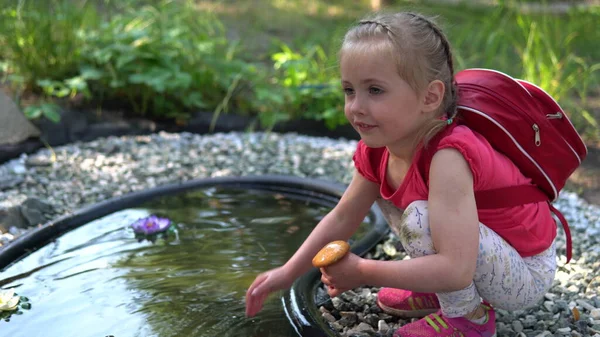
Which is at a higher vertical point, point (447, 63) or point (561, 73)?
point (447, 63)

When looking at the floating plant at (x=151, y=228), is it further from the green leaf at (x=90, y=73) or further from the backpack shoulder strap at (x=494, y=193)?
the green leaf at (x=90, y=73)

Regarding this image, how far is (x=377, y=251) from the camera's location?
2.27 m

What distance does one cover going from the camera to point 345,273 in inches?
58.9

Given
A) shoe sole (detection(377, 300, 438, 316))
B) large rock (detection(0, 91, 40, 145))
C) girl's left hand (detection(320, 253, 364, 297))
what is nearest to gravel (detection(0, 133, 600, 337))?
shoe sole (detection(377, 300, 438, 316))

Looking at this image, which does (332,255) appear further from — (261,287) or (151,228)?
(151,228)

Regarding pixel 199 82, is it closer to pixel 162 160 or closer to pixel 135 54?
pixel 135 54

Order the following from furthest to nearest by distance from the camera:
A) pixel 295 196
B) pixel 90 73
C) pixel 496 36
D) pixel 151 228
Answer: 1. pixel 496 36
2. pixel 90 73
3. pixel 295 196
4. pixel 151 228

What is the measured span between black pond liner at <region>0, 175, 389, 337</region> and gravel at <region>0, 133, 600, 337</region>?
0.19ft

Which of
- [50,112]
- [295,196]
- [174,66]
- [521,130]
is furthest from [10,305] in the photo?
[174,66]

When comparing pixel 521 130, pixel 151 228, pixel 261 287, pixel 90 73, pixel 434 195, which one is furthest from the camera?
pixel 90 73

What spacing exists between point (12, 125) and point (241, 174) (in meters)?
1.31

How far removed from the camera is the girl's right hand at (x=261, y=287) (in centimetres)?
170

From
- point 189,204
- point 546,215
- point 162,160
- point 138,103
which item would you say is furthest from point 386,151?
point 138,103

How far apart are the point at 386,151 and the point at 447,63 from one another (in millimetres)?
293
